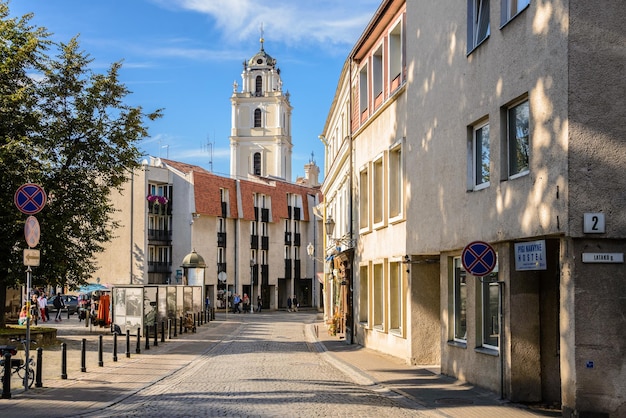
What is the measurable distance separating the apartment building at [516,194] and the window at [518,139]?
33 mm

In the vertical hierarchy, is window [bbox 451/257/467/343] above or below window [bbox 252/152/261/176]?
below

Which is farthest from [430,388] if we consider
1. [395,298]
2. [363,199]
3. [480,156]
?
[363,199]

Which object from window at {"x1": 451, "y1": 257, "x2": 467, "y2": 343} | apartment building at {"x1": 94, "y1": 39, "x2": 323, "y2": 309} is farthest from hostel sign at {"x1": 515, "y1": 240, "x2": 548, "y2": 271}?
apartment building at {"x1": 94, "y1": 39, "x2": 323, "y2": 309}

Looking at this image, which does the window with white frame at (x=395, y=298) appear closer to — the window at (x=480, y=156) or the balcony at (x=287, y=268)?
the window at (x=480, y=156)

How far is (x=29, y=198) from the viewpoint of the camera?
1545 cm

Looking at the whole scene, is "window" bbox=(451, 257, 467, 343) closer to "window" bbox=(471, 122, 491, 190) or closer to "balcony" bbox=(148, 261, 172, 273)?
"window" bbox=(471, 122, 491, 190)

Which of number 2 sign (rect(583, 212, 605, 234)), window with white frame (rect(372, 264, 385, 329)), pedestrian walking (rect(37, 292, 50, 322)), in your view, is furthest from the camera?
pedestrian walking (rect(37, 292, 50, 322))

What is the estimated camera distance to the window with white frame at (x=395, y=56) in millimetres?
23562

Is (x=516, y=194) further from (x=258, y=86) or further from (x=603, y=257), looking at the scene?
(x=258, y=86)

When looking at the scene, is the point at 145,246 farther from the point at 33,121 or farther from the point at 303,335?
the point at 33,121

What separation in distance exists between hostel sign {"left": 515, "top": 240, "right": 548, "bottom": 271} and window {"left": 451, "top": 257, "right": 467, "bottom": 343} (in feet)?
11.5

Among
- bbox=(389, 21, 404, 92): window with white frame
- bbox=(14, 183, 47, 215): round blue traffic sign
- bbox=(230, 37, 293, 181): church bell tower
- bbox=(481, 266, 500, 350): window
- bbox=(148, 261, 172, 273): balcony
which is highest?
bbox=(230, 37, 293, 181): church bell tower

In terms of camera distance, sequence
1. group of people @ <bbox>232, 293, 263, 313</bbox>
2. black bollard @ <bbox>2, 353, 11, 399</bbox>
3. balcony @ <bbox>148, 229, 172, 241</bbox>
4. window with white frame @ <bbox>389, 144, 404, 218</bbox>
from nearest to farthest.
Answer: black bollard @ <bbox>2, 353, 11, 399</bbox>
window with white frame @ <bbox>389, 144, 404, 218</bbox>
group of people @ <bbox>232, 293, 263, 313</bbox>
balcony @ <bbox>148, 229, 172, 241</bbox>

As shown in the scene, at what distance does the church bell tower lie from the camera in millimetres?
111750
